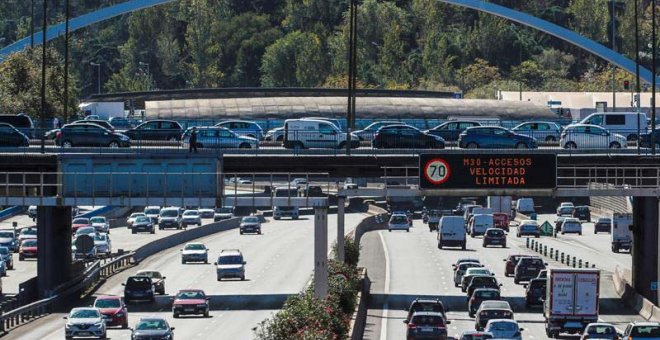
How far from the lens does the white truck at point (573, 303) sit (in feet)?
189

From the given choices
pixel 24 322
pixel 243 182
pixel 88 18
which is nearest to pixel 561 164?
pixel 24 322

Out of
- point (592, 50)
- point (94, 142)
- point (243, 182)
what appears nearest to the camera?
point (94, 142)

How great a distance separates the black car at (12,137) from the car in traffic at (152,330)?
29.8 meters

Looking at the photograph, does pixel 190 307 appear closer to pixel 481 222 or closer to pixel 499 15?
pixel 481 222

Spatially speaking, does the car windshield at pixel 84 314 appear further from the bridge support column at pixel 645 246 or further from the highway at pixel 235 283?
the bridge support column at pixel 645 246

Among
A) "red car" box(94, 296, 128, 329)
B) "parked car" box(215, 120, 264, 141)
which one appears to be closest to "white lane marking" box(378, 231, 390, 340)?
"red car" box(94, 296, 128, 329)

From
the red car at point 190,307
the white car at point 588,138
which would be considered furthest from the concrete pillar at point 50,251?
the white car at point 588,138

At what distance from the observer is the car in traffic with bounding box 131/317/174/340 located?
53.0 metres

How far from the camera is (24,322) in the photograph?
6231 cm

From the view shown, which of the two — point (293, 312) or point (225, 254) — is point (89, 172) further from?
point (225, 254)

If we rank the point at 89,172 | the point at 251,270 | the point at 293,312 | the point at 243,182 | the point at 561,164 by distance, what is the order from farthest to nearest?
the point at 243,182 → the point at 251,270 → the point at 561,164 → the point at 89,172 → the point at 293,312

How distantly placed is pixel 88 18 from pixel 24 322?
93.6 meters

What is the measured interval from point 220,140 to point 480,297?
812 inches

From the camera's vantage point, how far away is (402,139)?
81.0 metres
